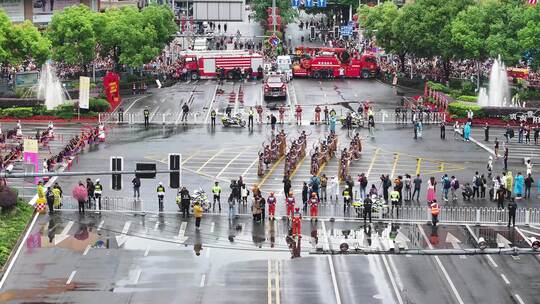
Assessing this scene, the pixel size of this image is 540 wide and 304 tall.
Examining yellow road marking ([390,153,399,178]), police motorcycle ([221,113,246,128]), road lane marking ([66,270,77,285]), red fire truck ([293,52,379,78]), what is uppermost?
red fire truck ([293,52,379,78])

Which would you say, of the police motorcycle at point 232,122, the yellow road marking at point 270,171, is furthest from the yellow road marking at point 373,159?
the police motorcycle at point 232,122

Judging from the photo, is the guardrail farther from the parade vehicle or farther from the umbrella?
the parade vehicle

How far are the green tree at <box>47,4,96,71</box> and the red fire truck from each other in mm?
22729

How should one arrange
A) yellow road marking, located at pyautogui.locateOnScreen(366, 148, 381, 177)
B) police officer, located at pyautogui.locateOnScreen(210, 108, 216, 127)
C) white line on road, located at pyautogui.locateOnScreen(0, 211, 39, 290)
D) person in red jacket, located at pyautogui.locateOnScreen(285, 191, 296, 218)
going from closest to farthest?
white line on road, located at pyautogui.locateOnScreen(0, 211, 39, 290) → person in red jacket, located at pyautogui.locateOnScreen(285, 191, 296, 218) → yellow road marking, located at pyautogui.locateOnScreen(366, 148, 381, 177) → police officer, located at pyautogui.locateOnScreen(210, 108, 216, 127)

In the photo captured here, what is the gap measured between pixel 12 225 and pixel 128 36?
5291 centimetres

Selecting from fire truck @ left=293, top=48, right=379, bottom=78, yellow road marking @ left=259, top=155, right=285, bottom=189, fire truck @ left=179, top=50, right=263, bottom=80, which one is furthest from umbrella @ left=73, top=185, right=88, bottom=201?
fire truck @ left=293, top=48, right=379, bottom=78

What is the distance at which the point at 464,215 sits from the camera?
5231cm

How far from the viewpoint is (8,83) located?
9788cm

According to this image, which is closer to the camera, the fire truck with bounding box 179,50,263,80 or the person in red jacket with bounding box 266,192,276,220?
the person in red jacket with bounding box 266,192,276,220

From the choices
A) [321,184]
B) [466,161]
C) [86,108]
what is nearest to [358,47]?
[86,108]

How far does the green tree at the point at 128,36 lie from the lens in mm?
99375

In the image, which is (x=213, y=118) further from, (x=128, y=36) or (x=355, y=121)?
(x=128, y=36)

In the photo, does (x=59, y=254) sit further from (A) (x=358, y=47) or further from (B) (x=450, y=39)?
(A) (x=358, y=47)

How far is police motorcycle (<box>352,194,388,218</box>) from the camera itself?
52.1m
